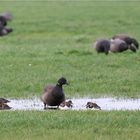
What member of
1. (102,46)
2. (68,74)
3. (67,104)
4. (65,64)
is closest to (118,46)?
(102,46)

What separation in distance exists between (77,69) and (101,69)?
1.88 feet

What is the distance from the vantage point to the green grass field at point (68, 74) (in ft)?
33.5

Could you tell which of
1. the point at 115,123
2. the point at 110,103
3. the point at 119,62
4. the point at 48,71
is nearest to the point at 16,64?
the point at 48,71

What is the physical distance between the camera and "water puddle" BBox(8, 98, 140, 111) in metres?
12.6

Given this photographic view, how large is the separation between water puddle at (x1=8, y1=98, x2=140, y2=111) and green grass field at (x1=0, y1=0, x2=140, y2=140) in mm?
481

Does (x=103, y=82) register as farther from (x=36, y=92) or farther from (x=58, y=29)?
(x=58, y=29)

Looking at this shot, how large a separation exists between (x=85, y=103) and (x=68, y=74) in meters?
3.55

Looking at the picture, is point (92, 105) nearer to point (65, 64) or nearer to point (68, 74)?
point (68, 74)

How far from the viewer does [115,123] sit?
10.6 m

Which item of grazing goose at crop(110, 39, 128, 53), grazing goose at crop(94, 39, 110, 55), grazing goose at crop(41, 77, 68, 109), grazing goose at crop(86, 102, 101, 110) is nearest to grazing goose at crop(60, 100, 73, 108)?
grazing goose at crop(41, 77, 68, 109)

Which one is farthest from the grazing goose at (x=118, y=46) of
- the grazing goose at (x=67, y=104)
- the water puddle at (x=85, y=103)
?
the grazing goose at (x=67, y=104)

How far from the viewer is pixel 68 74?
54.6 feet

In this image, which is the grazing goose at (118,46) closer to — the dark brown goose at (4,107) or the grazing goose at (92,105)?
the grazing goose at (92,105)

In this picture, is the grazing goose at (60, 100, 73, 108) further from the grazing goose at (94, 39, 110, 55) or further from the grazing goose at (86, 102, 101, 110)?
the grazing goose at (94, 39, 110, 55)
